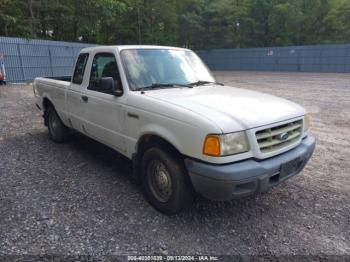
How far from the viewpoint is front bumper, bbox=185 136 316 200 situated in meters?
2.87

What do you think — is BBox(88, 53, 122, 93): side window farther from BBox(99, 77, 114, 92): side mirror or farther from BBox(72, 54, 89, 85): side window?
BBox(72, 54, 89, 85): side window

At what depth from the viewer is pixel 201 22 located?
38.8 metres

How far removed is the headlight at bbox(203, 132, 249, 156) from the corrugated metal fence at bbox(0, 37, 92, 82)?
1697 cm

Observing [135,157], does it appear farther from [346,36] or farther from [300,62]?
[346,36]

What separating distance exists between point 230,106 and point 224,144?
576 mm

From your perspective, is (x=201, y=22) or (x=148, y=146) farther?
(x=201, y=22)


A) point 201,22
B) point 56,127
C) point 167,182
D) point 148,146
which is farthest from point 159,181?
point 201,22

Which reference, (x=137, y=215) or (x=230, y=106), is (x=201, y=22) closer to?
(x=230, y=106)

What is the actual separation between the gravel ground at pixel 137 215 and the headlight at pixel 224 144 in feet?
2.97

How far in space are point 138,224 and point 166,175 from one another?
0.60 meters

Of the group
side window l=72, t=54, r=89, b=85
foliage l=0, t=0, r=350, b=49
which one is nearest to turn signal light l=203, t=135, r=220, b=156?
side window l=72, t=54, r=89, b=85

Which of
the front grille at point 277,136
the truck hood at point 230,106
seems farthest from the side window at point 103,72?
Answer: the front grille at point 277,136

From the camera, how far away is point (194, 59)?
4801 mm

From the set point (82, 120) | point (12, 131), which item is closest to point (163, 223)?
point (82, 120)
